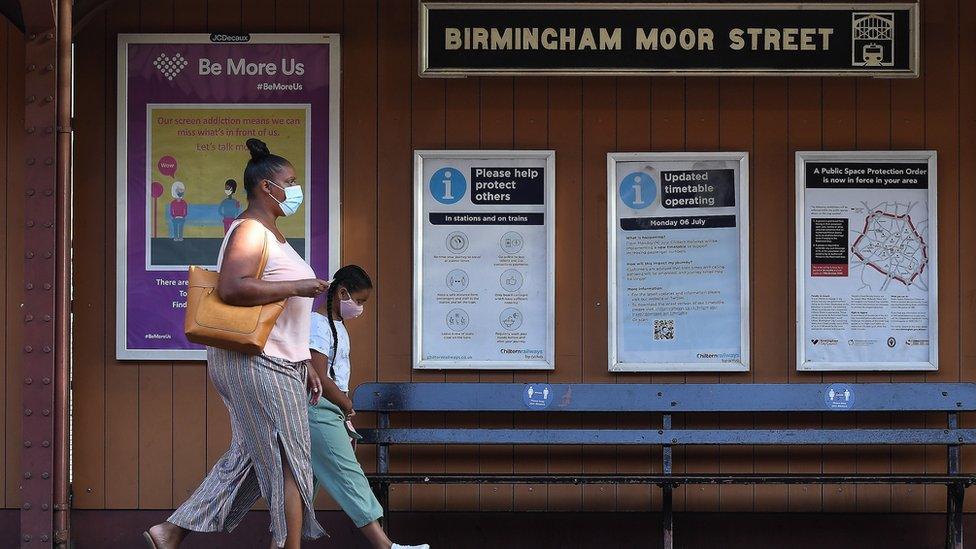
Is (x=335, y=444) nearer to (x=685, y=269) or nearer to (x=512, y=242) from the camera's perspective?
(x=512, y=242)

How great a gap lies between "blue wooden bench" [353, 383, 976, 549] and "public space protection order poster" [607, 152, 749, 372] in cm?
23

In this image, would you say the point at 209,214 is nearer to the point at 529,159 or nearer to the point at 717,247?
the point at 529,159

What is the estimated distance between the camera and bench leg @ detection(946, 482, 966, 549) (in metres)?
6.80

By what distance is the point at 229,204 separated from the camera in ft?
23.7

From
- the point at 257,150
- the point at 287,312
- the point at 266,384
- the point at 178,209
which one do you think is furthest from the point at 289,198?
the point at 178,209

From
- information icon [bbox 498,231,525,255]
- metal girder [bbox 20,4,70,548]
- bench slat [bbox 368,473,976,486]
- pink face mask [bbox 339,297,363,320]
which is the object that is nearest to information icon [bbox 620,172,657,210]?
information icon [bbox 498,231,525,255]

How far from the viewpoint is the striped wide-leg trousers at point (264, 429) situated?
517cm

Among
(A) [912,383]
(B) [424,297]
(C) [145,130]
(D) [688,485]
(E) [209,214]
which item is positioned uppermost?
(C) [145,130]

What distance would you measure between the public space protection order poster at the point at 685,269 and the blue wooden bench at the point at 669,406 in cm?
23

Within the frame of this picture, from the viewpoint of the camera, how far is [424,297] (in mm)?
7203

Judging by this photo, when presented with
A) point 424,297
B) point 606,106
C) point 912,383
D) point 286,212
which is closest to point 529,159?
point 606,106

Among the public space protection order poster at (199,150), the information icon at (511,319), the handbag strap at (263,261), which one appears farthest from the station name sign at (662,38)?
the handbag strap at (263,261)

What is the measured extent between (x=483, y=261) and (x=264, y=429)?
229 cm

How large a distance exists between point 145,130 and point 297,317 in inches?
97.0
